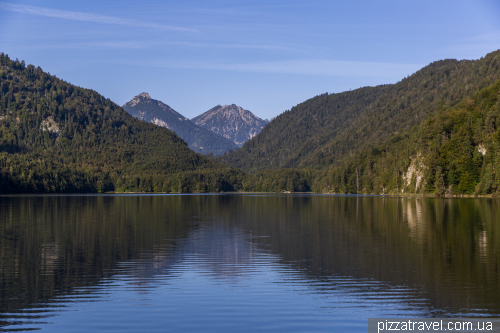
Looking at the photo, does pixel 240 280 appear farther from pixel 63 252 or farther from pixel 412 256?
pixel 63 252

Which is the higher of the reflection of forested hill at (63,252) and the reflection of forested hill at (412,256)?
the reflection of forested hill at (63,252)

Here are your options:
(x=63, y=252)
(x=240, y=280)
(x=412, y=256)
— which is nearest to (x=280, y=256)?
(x=240, y=280)

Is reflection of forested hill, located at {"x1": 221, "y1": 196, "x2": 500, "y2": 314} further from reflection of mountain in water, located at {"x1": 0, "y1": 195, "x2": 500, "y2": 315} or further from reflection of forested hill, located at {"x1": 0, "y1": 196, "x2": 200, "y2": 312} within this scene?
reflection of forested hill, located at {"x1": 0, "y1": 196, "x2": 200, "y2": 312}

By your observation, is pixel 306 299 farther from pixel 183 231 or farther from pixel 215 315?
pixel 183 231

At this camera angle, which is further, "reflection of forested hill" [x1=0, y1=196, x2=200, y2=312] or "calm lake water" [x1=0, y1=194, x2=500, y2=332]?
"reflection of forested hill" [x1=0, y1=196, x2=200, y2=312]

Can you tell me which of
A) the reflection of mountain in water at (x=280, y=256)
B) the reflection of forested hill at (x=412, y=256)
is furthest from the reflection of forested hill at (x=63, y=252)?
the reflection of forested hill at (x=412, y=256)

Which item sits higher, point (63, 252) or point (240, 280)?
point (63, 252)

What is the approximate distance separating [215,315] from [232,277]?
828 centimetres

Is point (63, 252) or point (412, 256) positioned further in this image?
point (63, 252)

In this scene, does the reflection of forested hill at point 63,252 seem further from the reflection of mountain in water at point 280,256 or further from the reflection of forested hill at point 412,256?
the reflection of forested hill at point 412,256

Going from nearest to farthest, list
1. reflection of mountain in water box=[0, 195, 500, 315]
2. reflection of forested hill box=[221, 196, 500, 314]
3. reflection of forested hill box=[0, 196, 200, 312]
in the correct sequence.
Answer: reflection of forested hill box=[221, 196, 500, 314] → reflection of mountain in water box=[0, 195, 500, 315] → reflection of forested hill box=[0, 196, 200, 312]

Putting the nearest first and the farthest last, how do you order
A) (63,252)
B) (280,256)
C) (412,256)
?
(412,256) < (280,256) < (63,252)

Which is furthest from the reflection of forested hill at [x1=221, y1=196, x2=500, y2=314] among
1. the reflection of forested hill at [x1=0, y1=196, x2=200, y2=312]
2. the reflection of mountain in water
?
the reflection of forested hill at [x1=0, y1=196, x2=200, y2=312]

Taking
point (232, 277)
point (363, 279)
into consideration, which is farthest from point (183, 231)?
point (363, 279)
